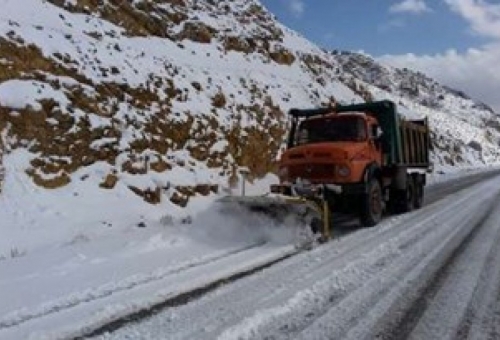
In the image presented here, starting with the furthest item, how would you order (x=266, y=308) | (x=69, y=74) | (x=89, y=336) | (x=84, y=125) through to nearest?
(x=69, y=74)
(x=84, y=125)
(x=266, y=308)
(x=89, y=336)

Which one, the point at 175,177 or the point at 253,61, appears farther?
the point at 253,61

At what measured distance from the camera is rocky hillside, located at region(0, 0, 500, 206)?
1541cm

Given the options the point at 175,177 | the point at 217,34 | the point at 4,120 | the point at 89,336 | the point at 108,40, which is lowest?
the point at 89,336

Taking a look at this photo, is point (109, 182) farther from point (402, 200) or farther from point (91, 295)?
point (91, 295)

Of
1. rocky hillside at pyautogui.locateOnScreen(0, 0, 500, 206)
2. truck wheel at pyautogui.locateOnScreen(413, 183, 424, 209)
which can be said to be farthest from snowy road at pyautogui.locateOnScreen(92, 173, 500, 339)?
rocky hillside at pyautogui.locateOnScreen(0, 0, 500, 206)

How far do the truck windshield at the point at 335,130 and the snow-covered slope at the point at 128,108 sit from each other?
11.3ft

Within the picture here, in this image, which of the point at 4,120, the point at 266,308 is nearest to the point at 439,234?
the point at 266,308

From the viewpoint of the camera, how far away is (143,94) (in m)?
19.9

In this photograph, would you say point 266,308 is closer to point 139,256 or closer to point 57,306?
point 57,306

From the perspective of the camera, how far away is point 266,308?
23.4 ft

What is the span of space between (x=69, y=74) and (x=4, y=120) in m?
3.52

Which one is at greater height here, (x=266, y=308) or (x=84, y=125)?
(x=84, y=125)

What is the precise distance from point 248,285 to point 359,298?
1.42 m

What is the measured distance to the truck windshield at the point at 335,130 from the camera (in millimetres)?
14461
